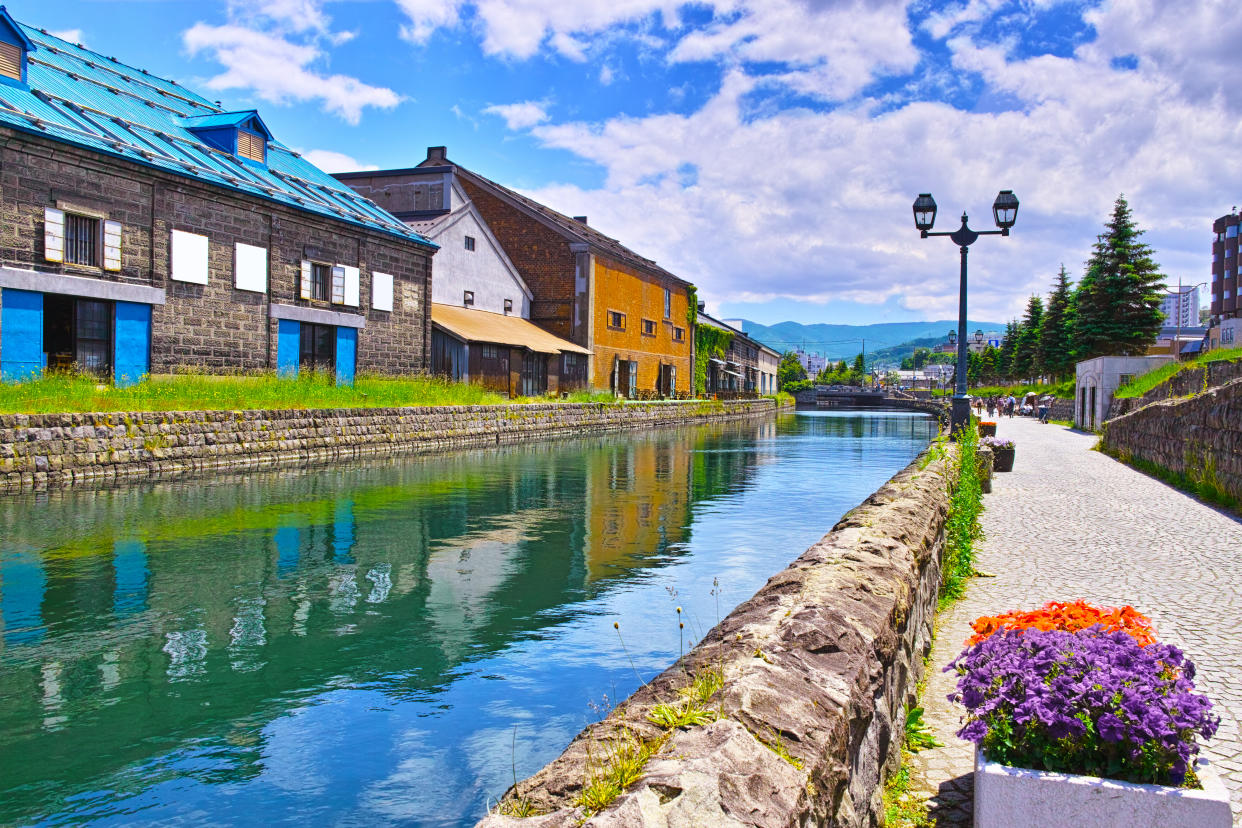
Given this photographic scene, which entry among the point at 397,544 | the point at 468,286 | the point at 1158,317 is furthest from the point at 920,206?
the point at 1158,317

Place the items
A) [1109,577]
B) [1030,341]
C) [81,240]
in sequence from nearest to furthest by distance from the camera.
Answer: [1109,577], [81,240], [1030,341]

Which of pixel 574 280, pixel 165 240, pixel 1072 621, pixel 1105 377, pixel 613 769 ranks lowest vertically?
pixel 613 769

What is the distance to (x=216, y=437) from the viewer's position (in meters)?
17.2

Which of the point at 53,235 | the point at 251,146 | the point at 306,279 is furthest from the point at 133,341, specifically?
the point at 251,146

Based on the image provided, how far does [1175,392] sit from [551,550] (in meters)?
20.6

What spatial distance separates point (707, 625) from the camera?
733 cm

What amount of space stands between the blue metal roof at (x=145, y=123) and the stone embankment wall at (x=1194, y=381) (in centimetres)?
2410

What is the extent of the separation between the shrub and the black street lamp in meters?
14.9

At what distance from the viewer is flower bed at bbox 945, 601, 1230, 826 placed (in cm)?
272

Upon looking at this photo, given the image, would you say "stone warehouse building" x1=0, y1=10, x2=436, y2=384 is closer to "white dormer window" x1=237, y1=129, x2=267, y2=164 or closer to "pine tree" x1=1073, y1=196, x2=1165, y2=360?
"white dormer window" x1=237, y1=129, x2=267, y2=164

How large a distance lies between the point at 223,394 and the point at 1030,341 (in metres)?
75.1

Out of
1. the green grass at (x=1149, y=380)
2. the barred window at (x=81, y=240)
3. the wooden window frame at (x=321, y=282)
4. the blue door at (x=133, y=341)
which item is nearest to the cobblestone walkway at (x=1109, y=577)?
the green grass at (x=1149, y=380)

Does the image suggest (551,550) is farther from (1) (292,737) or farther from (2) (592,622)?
(1) (292,737)

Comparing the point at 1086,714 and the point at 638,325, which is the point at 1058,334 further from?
the point at 1086,714
